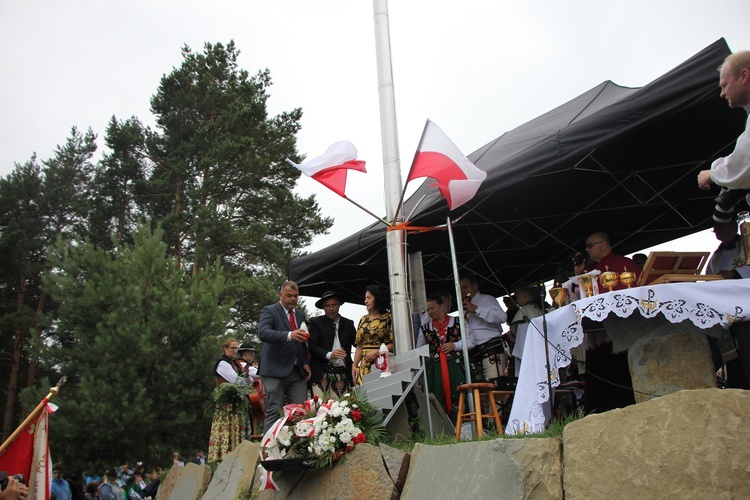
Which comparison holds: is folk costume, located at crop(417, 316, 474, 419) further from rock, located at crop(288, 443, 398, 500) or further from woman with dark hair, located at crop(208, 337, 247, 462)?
woman with dark hair, located at crop(208, 337, 247, 462)

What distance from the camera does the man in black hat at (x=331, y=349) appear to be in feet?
22.2

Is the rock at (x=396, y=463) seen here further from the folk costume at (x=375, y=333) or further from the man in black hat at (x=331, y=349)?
the man in black hat at (x=331, y=349)

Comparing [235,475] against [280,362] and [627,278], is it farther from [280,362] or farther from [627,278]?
[627,278]

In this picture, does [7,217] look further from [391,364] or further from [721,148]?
[721,148]

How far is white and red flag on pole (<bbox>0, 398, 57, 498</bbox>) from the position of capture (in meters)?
5.82

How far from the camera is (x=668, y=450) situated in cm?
270

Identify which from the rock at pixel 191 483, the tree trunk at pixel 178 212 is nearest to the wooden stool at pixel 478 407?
the rock at pixel 191 483

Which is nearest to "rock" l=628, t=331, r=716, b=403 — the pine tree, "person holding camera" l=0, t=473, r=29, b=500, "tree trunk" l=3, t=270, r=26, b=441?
"person holding camera" l=0, t=473, r=29, b=500

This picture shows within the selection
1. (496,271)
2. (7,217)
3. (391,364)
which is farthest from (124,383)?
(7,217)

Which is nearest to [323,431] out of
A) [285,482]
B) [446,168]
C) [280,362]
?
[285,482]

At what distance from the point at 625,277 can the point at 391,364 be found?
7.58 feet

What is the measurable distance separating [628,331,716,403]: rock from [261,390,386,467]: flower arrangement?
1.90 metres

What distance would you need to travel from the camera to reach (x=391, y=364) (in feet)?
18.6

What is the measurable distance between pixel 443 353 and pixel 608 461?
3.21 metres
